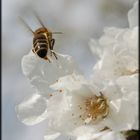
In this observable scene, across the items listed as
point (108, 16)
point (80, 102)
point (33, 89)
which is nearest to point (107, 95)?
point (80, 102)

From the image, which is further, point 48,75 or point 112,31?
point 48,75

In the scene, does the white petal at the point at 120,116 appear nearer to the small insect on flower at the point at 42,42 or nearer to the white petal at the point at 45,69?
the white petal at the point at 45,69

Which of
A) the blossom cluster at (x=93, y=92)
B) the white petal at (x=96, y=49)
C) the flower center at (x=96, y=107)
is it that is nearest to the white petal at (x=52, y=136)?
the blossom cluster at (x=93, y=92)

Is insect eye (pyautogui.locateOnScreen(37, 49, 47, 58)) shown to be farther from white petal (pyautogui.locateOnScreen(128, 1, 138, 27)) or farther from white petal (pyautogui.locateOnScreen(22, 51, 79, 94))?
white petal (pyautogui.locateOnScreen(128, 1, 138, 27))

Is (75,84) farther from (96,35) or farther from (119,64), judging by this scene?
(96,35)

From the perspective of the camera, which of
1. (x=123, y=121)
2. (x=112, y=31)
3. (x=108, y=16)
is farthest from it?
(x=108, y=16)

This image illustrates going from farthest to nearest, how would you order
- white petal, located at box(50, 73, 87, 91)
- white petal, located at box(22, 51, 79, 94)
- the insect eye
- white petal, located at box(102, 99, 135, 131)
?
1. the insect eye
2. white petal, located at box(22, 51, 79, 94)
3. white petal, located at box(50, 73, 87, 91)
4. white petal, located at box(102, 99, 135, 131)

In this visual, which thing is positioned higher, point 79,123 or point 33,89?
point 33,89

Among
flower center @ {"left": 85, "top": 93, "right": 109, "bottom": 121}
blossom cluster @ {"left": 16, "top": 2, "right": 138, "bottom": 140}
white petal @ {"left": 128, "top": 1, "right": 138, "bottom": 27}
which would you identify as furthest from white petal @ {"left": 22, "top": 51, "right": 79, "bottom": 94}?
white petal @ {"left": 128, "top": 1, "right": 138, "bottom": 27}
